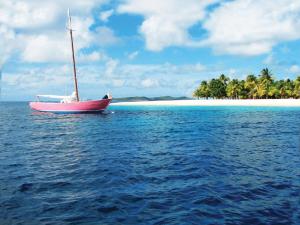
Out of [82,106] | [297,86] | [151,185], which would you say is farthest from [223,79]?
[151,185]

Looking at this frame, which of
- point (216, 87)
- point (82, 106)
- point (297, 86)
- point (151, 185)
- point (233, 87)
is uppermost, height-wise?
point (216, 87)

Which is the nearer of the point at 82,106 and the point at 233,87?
the point at 82,106

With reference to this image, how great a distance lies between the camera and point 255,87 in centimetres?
12306

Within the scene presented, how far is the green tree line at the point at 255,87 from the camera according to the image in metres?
120

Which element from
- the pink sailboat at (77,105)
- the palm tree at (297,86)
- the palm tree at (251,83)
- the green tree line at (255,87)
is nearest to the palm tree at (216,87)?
the green tree line at (255,87)

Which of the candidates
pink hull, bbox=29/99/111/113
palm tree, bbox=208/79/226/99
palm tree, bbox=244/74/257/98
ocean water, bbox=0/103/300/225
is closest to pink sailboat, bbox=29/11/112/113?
pink hull, bbox=29/99/111/113

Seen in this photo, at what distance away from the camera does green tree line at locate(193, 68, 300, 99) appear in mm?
120500

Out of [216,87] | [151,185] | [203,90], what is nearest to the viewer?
[151,185]

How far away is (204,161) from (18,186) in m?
9.37

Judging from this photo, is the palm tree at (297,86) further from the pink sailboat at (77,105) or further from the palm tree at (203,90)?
the pink sailboat at (77,105)

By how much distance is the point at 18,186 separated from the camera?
13070 mm

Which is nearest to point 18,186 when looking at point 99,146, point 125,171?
point 125,171

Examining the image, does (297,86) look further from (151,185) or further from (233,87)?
(151,185)

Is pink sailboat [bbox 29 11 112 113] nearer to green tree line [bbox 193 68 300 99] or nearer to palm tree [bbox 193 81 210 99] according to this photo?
green tree line [bbox 193 68 300 99]
